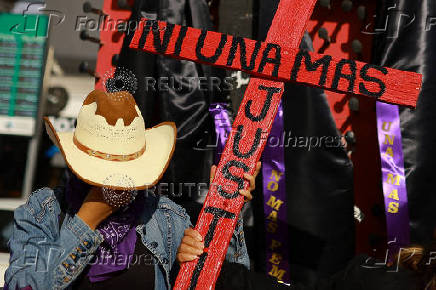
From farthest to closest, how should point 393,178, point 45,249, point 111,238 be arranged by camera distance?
point 393,178, point 111,238, point 45,249

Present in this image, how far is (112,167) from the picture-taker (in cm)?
121

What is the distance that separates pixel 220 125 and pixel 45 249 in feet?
3.57

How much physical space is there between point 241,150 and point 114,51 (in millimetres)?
1415

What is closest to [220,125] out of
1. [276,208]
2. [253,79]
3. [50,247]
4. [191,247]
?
[276,208]

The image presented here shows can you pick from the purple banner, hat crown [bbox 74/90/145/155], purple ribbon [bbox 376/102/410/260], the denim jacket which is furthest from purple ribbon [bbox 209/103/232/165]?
hat crown [bbox 74/90/145/155]

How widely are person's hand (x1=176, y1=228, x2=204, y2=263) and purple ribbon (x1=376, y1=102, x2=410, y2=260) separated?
1059 millimetres

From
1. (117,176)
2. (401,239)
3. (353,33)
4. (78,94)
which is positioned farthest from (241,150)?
(78,94)

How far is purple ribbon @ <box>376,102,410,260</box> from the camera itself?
80.4 inches

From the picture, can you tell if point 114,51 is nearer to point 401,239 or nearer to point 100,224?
point 100,224

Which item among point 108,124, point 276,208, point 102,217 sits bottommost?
point 276,208

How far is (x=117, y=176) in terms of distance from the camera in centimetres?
120

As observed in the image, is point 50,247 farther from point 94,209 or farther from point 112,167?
point 112,167

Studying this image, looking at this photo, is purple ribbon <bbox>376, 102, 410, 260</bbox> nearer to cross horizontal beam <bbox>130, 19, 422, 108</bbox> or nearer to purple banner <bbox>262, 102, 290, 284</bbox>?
purple banner <bbox>262, 102, 290, 284</bbox>

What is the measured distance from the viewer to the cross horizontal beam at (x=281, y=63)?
4.46ft
